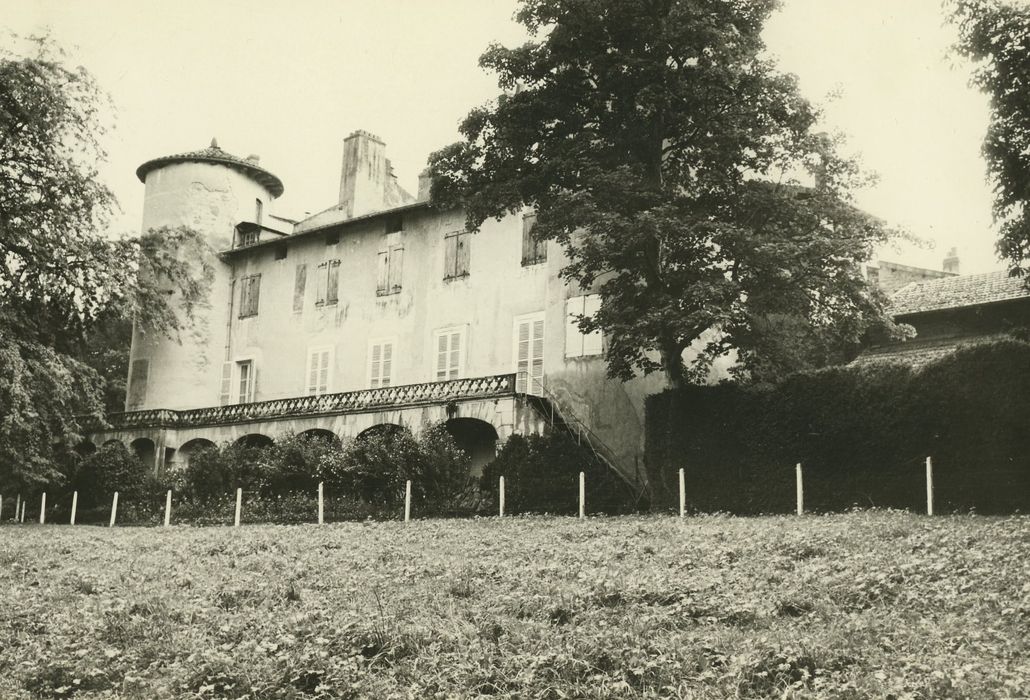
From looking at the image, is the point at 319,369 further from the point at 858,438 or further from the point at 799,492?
the point at 858,438

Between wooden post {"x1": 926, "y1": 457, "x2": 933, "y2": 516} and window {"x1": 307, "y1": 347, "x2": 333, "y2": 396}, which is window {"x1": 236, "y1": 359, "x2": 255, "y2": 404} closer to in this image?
window {"x1": 307, "y1": 347, "x2": 333, "y2": 396}

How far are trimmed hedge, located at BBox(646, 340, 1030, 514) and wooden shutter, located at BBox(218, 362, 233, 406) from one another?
18289mm

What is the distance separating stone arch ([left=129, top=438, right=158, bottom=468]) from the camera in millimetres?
34709

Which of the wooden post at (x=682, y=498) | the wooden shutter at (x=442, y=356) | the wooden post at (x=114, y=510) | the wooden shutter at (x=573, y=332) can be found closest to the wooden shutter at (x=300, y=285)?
the wooden shutter at (x=442, y=356)

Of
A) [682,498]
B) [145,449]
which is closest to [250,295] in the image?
[145,449]

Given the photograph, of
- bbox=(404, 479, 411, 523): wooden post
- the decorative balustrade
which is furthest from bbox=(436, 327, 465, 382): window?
bbox=(404, 479, 411, 523): wooden post

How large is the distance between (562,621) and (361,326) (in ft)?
77.8

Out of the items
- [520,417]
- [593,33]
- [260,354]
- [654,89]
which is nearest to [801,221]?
[654,89]

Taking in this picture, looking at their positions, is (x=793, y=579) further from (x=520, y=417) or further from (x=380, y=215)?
(x=380, y=215)

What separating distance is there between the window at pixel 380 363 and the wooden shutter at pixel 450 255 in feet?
9.37

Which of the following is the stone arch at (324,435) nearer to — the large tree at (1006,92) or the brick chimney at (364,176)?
the brick chimney at (364,176)

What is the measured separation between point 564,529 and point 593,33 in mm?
10683

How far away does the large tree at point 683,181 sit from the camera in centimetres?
2008

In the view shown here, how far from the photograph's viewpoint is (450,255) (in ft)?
100.0
